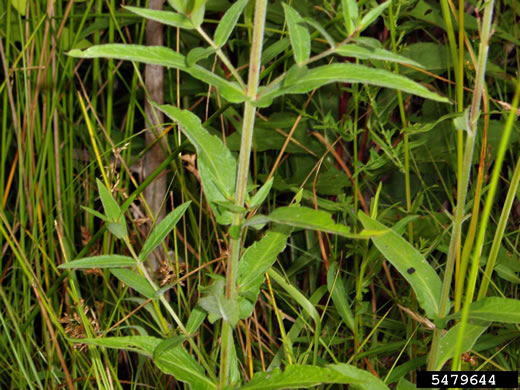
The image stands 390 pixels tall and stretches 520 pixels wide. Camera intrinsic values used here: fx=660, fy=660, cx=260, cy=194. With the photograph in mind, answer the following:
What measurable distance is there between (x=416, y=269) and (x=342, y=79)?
0.34m

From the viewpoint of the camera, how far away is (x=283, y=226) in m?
0.86

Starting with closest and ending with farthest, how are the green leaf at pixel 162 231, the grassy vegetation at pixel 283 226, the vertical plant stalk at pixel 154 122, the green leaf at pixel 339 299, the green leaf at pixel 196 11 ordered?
1. the green leaf at pixel 196 11
2. the green leaf at pixel 162 231
3. the grassy vegetation at pixel 283 226
4. the green leaf at pixel 339 299
5. the vertical plant stalk at pixel 154 122

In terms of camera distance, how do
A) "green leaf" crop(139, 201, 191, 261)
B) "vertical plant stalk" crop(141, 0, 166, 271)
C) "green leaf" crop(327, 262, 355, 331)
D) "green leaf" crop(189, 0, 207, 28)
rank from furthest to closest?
"vertical plant stalk" crop(141, 0, 166, 271) < "green leaf" crop(327, 262, 355, 331) < "green leaf" crop(139, 201, 191, 261) < "green leaf" crop(189, 0, 207, 28)

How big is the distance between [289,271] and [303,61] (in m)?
0.83

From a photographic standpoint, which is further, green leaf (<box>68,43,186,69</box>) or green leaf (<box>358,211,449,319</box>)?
green leaf (<box>358,211,449,319</box>)

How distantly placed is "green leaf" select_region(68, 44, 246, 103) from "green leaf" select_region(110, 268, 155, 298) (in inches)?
13.2

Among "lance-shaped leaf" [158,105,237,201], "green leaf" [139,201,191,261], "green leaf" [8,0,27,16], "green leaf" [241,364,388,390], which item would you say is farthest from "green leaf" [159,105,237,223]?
"green leaf" [8,0,27,16]

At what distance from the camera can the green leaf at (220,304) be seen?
30.3 inches

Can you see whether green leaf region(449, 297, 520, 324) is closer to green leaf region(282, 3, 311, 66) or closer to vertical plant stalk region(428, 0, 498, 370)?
vertical plant stalk region(428, 0, 498, 370)

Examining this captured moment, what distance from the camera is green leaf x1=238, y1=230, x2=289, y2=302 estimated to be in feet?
2.73

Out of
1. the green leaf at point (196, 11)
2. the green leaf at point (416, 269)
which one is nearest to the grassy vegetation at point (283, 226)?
the green leaf at point (416, 269)

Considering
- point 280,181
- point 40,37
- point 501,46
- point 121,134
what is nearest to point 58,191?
point 121,134

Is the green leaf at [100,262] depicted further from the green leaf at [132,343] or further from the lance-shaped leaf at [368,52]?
the lance-shaped leaf at [368,52]

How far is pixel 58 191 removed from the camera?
4.72 feet
